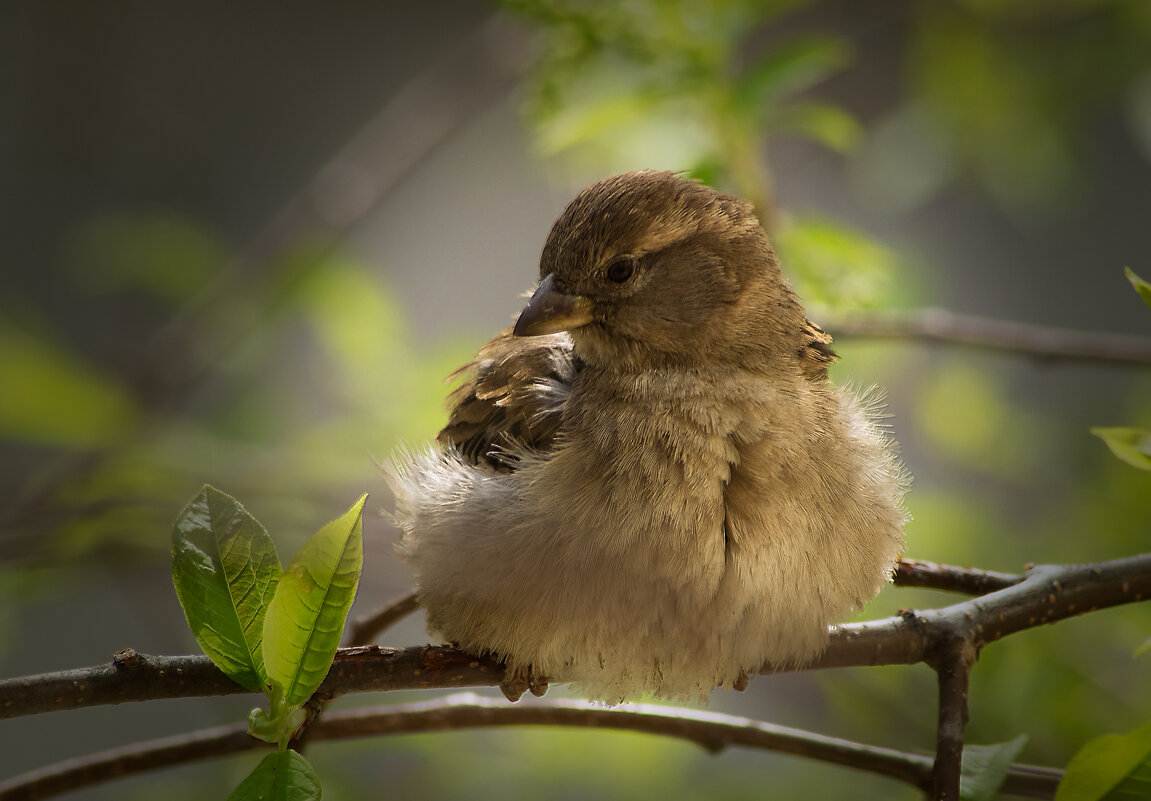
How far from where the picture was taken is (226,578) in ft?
3.71

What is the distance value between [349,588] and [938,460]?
2.81 metres

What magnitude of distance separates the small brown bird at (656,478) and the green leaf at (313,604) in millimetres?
497

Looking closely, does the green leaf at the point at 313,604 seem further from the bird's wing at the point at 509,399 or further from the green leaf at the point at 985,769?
the green leaf at the point at 985,769

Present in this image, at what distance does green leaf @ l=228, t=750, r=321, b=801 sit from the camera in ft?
3.41

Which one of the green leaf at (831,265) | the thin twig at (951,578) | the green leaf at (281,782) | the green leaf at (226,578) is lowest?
the green leaf at (281,782)

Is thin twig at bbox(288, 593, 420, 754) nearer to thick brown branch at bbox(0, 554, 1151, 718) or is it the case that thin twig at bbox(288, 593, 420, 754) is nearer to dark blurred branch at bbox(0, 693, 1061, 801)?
dark blurred branch at bbox(0, 693, 1061, 801)

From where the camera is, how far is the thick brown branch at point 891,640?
1272mm

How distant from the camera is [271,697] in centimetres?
115

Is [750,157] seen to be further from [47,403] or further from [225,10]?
[225,10]

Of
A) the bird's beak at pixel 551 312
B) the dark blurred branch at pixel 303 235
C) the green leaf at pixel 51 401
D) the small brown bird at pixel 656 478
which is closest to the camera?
the small brown bird at pixel 656 478

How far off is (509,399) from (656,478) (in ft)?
1.09

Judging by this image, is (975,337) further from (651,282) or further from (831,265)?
(651,282)

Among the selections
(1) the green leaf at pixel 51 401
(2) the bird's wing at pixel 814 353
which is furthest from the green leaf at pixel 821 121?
(1) the green leaf at pixel 51 401

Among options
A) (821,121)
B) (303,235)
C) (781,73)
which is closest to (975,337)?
(821,121)
